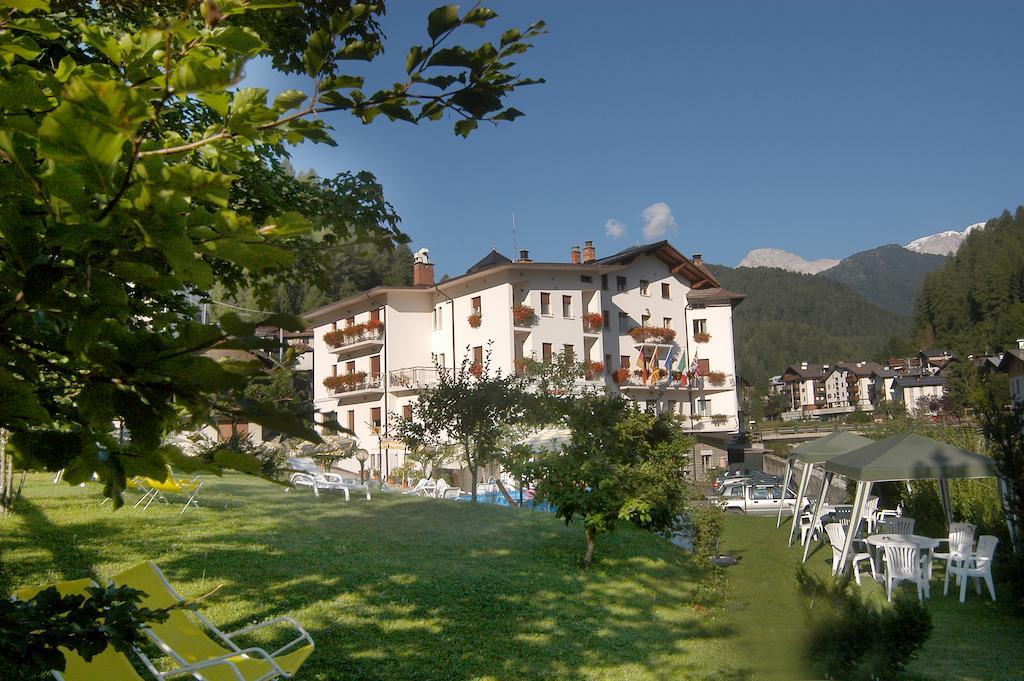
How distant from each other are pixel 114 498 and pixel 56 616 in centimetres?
41

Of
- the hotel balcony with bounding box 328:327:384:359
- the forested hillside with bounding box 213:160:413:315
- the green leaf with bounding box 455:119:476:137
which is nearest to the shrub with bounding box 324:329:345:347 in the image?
the hotel balcony with bounding box 328:327:384:359

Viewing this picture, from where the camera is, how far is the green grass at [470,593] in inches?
231

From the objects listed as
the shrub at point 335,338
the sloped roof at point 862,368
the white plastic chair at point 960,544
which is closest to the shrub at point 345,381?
the shrub at point 335,338

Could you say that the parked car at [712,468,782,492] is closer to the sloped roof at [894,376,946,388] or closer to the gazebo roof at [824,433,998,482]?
the gazebo roof at [824,433,998,482]

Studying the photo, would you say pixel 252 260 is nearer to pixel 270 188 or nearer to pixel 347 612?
pixel 270 188

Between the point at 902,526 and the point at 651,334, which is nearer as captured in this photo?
the point at 902,526

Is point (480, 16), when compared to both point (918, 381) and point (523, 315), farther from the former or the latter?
point (918, 381)

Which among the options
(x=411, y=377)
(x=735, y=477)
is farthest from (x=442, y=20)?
(x=411, y=377)

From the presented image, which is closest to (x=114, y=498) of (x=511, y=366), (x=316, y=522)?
(x=316, y=522)

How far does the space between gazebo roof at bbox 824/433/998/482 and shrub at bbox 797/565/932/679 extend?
4904 millimetres

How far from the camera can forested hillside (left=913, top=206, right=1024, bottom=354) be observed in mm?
102812

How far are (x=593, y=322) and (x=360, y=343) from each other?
11.4 meters

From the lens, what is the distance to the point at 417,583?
310 inches

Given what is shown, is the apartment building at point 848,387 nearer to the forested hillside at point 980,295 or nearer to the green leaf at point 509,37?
the forested hillside at point 980,295
